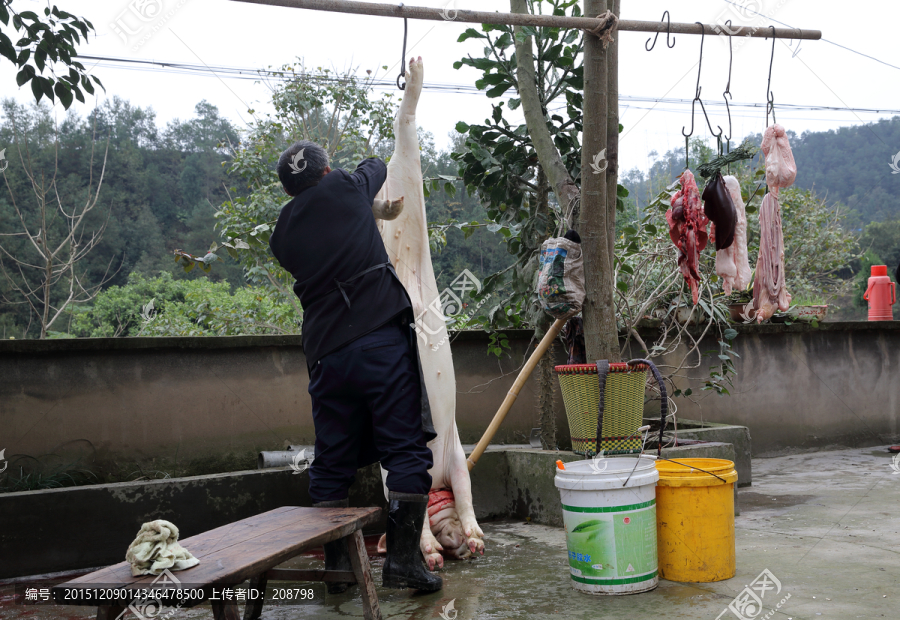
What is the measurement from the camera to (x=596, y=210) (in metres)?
3.78

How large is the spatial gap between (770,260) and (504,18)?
2.13 metres

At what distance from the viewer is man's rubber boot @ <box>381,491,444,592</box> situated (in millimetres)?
2742

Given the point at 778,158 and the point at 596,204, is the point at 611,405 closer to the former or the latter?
the point at 596,204

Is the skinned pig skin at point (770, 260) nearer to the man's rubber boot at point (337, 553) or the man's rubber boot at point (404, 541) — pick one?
the man's rubber boot at point (404, 541)

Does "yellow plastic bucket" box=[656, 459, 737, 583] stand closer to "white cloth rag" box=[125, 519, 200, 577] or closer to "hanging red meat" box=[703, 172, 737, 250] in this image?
"hanging red meat" box=[703, 172, 737, 250]

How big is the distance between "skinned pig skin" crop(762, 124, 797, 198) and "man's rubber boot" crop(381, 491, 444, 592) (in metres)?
2.73

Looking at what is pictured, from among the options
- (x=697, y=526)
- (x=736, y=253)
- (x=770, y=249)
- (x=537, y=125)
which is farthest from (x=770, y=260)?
(x=697, y=526)

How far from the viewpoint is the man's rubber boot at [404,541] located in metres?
2.74

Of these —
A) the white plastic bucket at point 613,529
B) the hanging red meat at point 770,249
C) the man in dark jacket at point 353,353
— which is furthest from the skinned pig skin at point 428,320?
the hanging red meat at point 770,249

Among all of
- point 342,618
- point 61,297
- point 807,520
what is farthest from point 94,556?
A: point 61,297

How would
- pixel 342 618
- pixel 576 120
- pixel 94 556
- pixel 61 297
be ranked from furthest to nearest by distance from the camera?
pixel 61 297 → pixel 576 120 → pixel 94 556 → pixel 342 618

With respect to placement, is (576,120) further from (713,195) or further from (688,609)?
(688,609)

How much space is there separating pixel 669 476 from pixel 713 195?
171 cm

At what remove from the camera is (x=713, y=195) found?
383 centimetres
